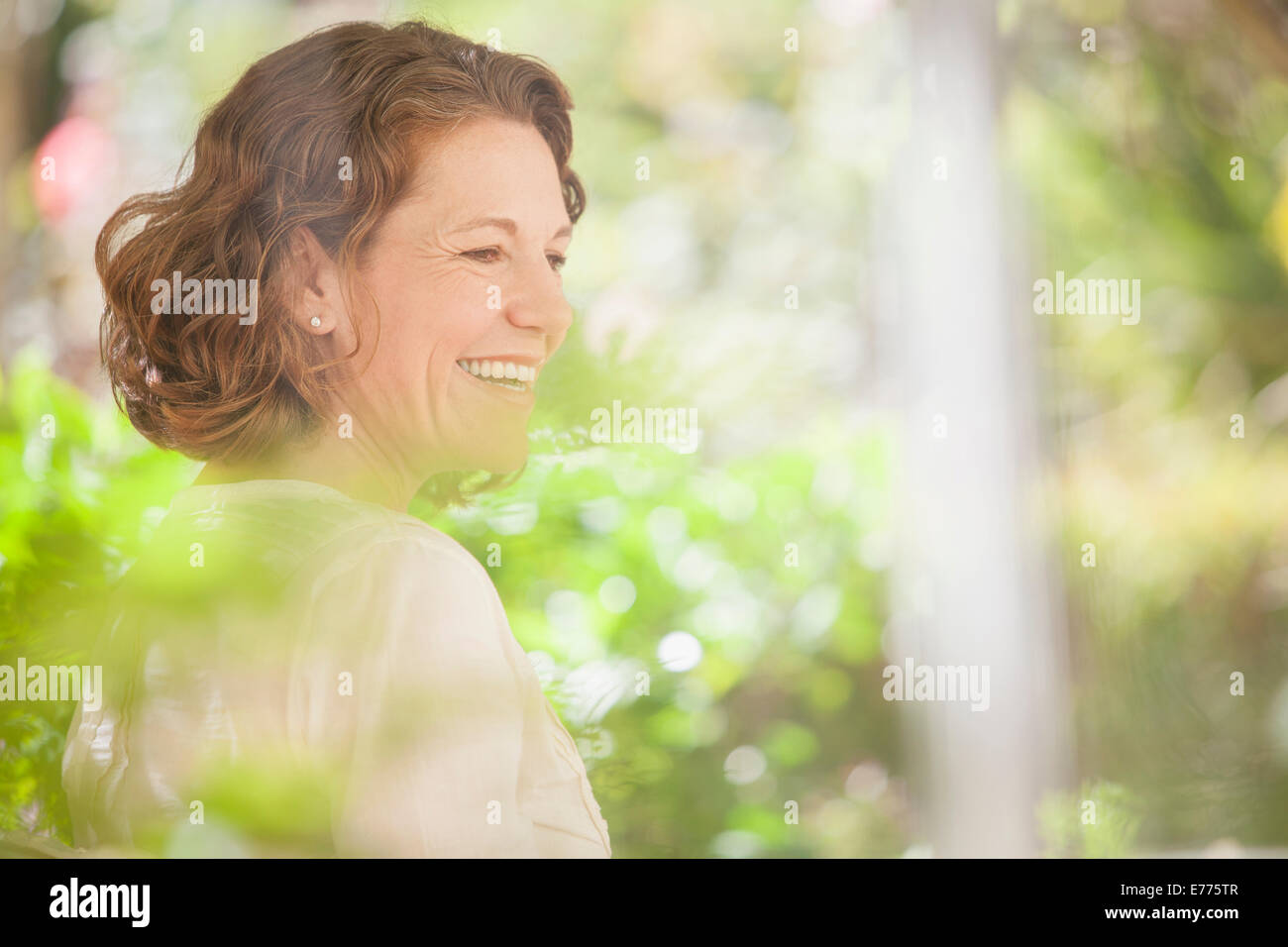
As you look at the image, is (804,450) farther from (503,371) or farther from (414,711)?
(414,711)

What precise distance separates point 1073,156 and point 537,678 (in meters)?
1.32

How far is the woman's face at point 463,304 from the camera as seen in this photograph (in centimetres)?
154

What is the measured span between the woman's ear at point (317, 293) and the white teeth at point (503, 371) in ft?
0.69

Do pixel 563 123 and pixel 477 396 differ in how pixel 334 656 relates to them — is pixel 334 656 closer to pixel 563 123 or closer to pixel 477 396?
pixel 477 396

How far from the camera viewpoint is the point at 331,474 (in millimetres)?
1547

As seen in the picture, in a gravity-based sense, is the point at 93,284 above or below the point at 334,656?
above

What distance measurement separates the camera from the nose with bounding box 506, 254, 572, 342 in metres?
1.58

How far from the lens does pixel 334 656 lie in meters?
1.52

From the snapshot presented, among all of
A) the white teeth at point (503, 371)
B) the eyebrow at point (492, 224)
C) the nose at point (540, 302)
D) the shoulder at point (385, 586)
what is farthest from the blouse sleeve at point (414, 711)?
the eyebrow at point (492, 224)

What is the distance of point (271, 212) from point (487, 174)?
35 cm

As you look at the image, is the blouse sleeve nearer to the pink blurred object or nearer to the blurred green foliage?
the blurred green foliage

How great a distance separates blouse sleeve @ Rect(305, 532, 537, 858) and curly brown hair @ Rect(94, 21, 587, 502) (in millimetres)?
189
